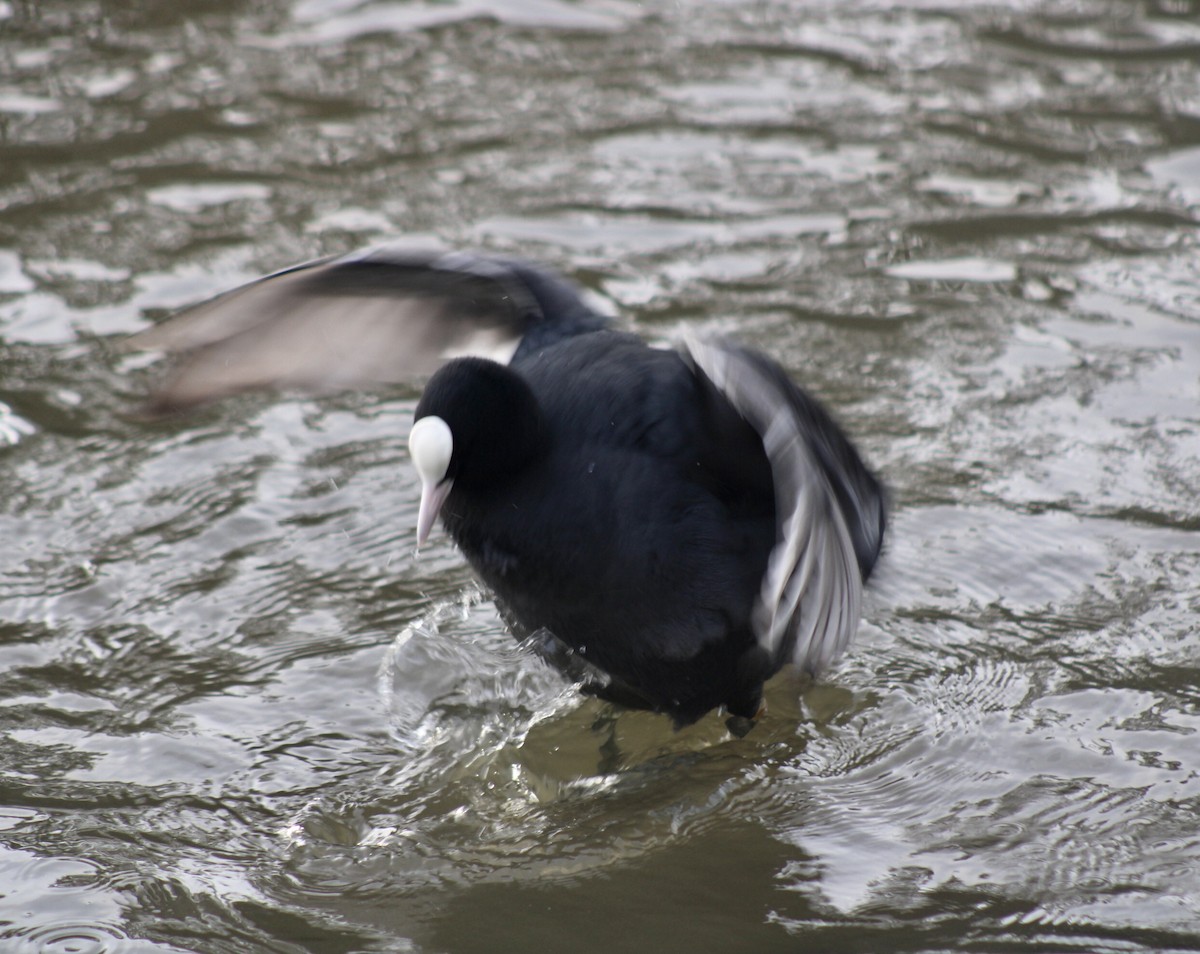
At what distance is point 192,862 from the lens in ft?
10.6

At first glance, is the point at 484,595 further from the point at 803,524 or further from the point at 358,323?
the point at 803,524

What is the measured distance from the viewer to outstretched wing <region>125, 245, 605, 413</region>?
3.94 meters

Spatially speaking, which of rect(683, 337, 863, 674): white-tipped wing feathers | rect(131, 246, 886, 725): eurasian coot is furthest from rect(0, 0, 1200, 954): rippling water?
rect(683, 337, 863, 674): white-tipped wing feathers

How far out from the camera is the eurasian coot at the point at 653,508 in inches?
123

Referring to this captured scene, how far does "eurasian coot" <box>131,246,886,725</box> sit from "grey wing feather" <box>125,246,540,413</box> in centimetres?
7

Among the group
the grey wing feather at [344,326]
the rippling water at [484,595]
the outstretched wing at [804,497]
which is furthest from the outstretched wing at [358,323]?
the outstretched wing at [804,497]

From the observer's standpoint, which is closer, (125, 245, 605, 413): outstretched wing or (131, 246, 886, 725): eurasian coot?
(131, 246, 886, 725): eurasian coot

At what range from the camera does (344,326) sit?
164 inches

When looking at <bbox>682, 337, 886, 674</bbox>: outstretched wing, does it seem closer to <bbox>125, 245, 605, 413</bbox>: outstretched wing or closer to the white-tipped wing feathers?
the white-tipped wing feathers

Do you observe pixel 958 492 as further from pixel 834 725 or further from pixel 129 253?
pixel 129 253

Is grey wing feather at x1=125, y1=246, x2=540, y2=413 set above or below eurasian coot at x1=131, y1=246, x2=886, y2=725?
above

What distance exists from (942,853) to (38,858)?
5.91 ft

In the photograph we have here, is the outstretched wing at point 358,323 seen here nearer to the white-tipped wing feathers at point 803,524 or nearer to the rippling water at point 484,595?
the rippling water at point 484,595

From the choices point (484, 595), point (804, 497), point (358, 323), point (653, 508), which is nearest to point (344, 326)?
point (358, 323)
